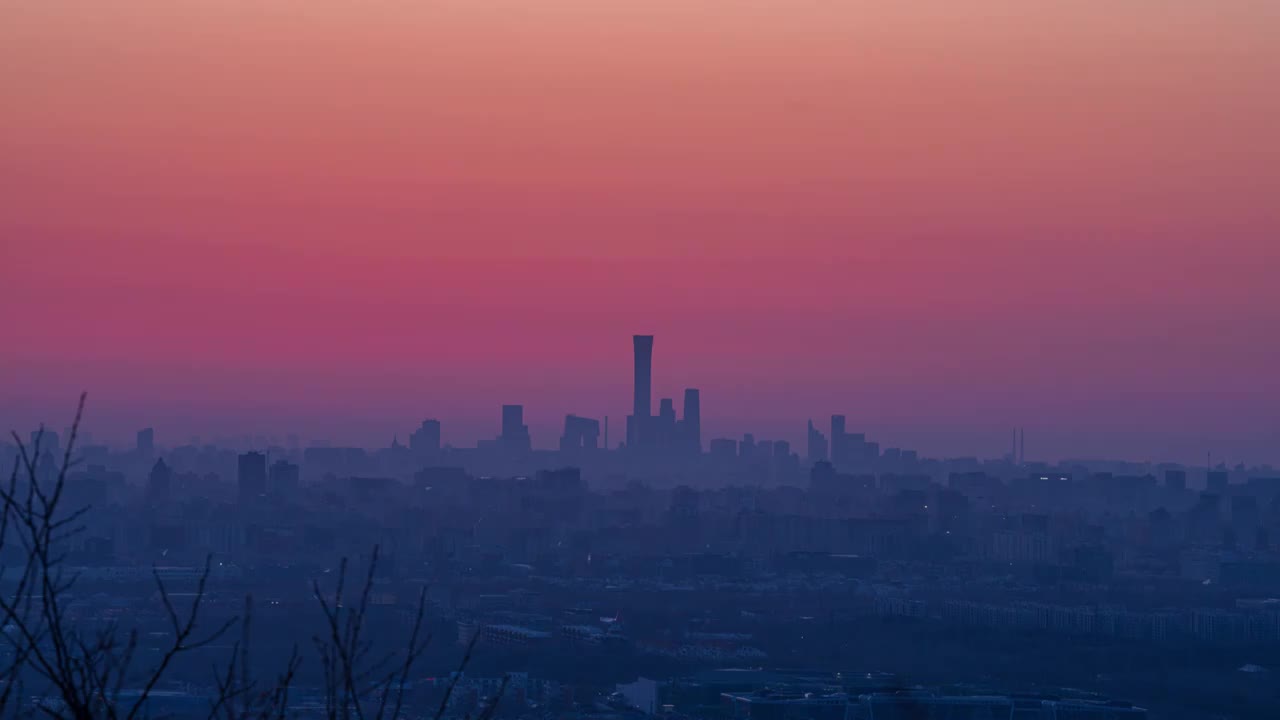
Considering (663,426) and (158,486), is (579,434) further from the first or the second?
(158,486)

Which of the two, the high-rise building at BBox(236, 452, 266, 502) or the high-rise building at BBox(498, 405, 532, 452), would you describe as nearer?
the high-rise building at BBox(236, 452, 266, 502)

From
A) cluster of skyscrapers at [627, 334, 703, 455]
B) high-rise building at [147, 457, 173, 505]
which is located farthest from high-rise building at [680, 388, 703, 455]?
high-rise building at [147, 457, 173, 505]

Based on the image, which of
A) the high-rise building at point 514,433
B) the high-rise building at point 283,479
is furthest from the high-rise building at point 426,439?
the high-rise building at point 283,479

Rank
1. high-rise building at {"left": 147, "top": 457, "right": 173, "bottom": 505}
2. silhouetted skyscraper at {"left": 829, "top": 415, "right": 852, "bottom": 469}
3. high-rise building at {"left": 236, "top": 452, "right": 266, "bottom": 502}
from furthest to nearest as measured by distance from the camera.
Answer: silhouetted skyscraper at {"left": 829, "top": 415, "right": 852, "bottom": 469}, high-rise building at {"left": 236, "top": 452, "right": 266, "bottom": 502}, high-rise building at {"left": 147, "top": 457, "right": 173, "bottom": 505}

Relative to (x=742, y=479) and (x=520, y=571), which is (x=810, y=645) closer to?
(x=520, y=571)

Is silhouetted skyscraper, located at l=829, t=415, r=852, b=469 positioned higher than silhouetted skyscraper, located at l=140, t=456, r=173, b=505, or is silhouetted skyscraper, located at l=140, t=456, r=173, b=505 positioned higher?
silhouetted skyscraper, located at l=829, t=415, r=852, b=469

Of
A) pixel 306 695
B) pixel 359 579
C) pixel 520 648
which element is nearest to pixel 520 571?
pixel 359 579

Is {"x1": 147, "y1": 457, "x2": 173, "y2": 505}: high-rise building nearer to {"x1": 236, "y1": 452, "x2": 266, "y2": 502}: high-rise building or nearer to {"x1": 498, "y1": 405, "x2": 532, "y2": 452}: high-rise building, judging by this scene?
{"x1": 236, "y1": 452, "x2": 266, "y2": 502}: high-rise building
